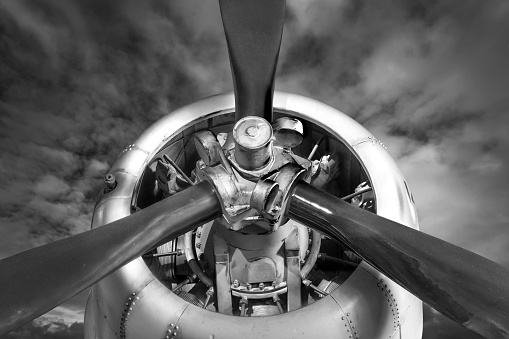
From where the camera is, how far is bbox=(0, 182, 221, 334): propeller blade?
2.27m

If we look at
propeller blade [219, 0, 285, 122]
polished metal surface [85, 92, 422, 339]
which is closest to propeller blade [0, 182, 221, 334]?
polished metal surface [85, 92, 422, 339]

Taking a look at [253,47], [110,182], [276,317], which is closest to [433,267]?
[276,317]

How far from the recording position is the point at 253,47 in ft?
11.4

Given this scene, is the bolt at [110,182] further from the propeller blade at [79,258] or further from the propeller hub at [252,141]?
the propeller hub at [252,141]

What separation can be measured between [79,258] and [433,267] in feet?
6.14

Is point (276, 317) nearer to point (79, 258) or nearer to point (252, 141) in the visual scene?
point (252, 141)

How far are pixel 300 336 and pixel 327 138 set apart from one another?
2010mm

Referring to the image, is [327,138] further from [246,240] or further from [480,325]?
[480,325]

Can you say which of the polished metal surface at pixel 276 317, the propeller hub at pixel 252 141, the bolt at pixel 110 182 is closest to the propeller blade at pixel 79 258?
the propeller hub at pixel 252 141

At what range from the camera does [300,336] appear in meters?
3.09

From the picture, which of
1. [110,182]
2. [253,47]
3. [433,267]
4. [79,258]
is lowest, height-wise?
[433,267]

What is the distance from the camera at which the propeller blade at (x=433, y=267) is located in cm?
216

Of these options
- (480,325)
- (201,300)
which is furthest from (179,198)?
(480,325)

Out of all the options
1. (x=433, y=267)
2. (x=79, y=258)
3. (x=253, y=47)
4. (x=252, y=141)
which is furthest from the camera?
(x=253, y=47)
